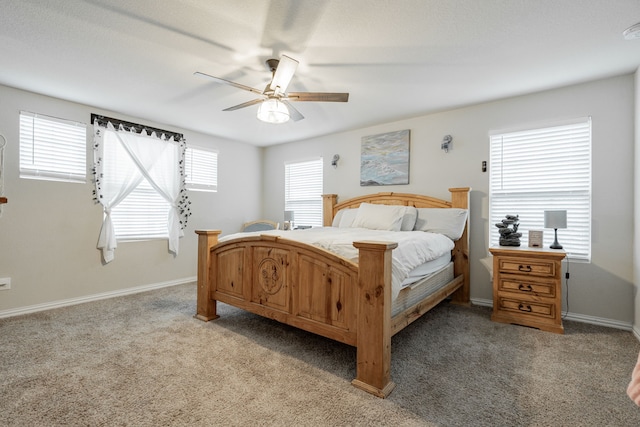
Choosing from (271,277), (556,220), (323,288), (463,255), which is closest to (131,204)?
(271,277)

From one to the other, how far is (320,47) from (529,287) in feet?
9.57

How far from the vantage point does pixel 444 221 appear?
356cm

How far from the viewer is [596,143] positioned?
Answer: 3.06 metres

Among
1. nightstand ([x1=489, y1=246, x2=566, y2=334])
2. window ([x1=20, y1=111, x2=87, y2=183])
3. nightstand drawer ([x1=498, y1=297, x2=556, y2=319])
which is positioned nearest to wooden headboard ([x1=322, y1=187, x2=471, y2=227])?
nightstand ([x1=489, y1=246, x2=566, y2=334])

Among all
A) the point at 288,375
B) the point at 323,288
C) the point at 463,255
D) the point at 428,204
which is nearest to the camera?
the point at 288,375

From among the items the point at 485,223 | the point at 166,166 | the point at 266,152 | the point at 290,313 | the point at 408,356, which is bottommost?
the point at 408,356

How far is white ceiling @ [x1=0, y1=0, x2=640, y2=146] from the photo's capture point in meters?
2.00

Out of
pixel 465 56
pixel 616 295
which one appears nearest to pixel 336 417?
pixel 465 56

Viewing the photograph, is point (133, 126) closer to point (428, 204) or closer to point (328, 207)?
point (328, 207)

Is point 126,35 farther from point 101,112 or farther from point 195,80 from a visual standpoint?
point 101,112

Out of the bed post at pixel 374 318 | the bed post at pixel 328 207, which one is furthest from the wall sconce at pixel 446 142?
the bed post at pixel 374 318

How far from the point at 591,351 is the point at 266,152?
541 centimetres

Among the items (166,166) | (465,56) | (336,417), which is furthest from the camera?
(166,166)

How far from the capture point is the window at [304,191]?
533 centimetres
